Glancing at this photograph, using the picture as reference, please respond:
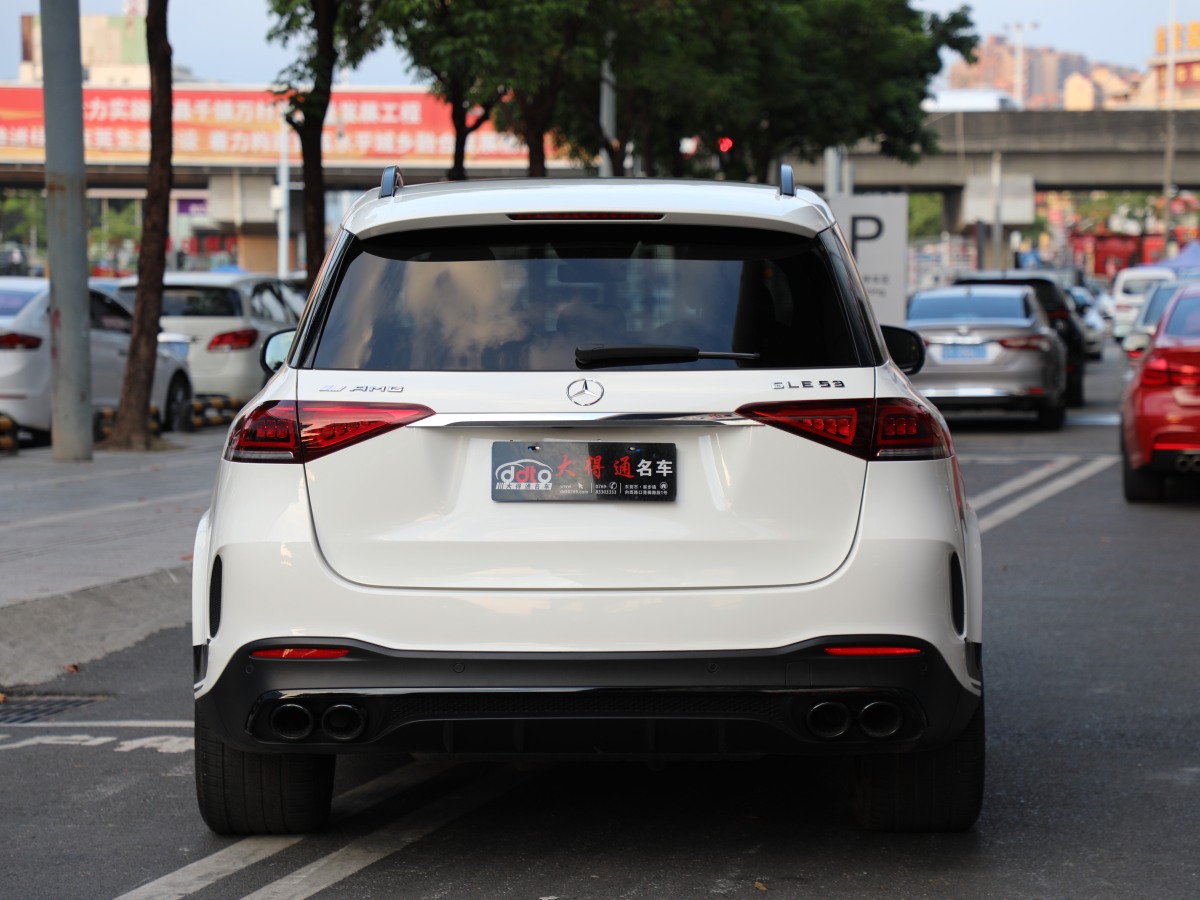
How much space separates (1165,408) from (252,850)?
9.49 metres

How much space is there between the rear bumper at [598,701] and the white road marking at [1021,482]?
883cm

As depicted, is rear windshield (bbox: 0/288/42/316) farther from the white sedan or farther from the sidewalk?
the sidewalk

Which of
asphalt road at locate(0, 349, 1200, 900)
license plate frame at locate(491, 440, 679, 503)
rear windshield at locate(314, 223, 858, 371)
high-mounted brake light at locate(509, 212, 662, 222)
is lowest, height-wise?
asphalt road at locate(0, 349, 1200, 900)

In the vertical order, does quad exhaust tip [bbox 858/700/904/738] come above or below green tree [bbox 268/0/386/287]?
below

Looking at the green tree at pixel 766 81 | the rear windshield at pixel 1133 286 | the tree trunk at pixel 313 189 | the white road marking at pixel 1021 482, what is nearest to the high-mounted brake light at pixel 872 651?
the white road marking at pixel 1021 482

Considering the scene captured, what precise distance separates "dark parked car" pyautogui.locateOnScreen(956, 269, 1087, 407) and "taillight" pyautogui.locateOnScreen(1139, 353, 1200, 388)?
11.8 meters

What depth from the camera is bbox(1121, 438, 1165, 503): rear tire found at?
1402 centimetres

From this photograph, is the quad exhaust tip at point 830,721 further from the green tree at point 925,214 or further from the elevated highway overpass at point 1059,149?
the green tree at point 925,214

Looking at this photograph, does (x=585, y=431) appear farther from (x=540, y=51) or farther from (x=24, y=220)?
(x=24, y=220)

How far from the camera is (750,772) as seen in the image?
238 inches

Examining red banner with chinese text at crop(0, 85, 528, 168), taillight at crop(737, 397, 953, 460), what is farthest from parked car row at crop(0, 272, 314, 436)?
red banner with chinese text at crop(0, 85, 528, 168)

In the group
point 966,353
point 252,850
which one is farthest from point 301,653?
point 966,353

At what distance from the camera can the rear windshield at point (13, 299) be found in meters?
18.4

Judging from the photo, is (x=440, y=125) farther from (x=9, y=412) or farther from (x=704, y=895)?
(x=704, y=895)
